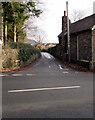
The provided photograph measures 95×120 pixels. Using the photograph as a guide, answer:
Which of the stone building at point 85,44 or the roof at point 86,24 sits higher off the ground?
the roof at point 86,24

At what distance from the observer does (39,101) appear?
4.78m

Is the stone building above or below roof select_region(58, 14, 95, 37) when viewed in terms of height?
below

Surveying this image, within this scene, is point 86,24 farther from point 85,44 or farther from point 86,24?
point 85,44

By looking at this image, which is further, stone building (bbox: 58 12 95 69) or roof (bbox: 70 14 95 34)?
roof (bbox: 70 14 95 34)

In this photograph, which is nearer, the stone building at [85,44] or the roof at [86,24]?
the stone building at [85,44]

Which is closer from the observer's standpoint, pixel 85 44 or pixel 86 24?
pixel 85 44

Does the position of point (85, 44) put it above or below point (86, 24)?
below

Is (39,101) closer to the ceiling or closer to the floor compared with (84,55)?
closer to the floor

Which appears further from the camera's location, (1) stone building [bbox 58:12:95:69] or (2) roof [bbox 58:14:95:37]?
(2) roof [bbox 58:14:95:37]

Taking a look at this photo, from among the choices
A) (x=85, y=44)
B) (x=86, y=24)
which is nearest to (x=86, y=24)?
(x=86, y=24)

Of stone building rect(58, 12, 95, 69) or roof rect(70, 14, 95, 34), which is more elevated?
roof rect(70, 14, 95, 34)

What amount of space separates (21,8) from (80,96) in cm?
1413

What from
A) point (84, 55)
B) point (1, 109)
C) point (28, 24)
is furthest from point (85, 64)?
point (28, 24)

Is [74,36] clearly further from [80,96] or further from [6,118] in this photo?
[6,118]
